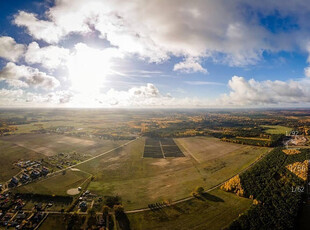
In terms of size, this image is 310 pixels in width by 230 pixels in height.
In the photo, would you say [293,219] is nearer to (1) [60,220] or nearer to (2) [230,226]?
(2) [230,226]

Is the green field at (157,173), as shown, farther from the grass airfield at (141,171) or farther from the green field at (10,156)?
the green field at (10,156)

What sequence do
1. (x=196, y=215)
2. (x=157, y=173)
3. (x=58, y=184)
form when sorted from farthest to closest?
(x=157, y=173) → (x=58, y=184) → (x=196, y=215)

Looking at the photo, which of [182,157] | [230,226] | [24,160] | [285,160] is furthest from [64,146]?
[285,160]

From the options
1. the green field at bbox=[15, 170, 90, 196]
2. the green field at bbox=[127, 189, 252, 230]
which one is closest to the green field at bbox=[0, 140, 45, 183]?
the green field at bbox=[15, 170, 90, 196]

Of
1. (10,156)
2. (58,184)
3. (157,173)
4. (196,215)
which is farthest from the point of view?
Answer: (10,156)

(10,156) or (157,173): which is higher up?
(10,156)

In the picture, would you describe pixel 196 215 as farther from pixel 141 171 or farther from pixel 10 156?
pixel 10 156

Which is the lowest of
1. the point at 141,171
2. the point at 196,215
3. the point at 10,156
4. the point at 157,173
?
the point at 196,215

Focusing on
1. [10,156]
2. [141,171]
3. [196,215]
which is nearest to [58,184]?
[141,171]

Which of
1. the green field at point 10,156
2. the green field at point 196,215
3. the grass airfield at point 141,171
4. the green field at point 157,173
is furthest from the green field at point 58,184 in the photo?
the green field at point 196,215
